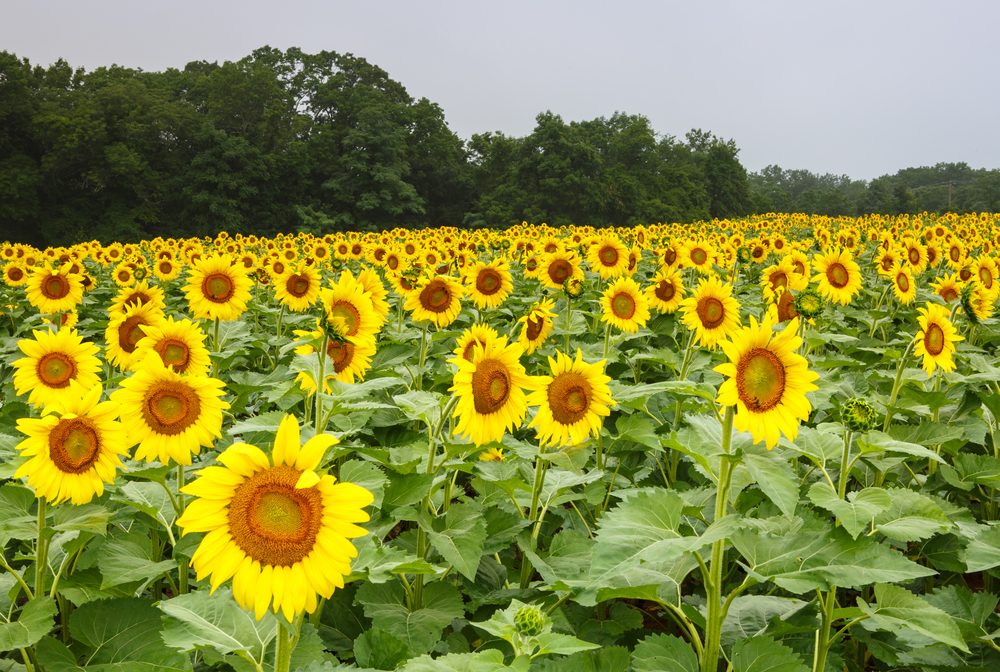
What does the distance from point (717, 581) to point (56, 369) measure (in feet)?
10.2

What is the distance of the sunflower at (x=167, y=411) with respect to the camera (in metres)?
2.39

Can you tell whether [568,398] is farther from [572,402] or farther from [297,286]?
[297,286]

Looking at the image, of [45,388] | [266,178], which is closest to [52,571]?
[45,388]

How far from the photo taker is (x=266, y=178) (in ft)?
143

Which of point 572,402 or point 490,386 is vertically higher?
point 490,386

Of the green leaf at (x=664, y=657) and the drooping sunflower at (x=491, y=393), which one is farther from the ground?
the drooping sunflower at (x=491, y=393)

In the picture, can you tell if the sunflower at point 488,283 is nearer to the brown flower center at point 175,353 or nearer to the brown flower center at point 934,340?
the brown flower center at point 175,353

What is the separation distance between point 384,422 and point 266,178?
1722 inches

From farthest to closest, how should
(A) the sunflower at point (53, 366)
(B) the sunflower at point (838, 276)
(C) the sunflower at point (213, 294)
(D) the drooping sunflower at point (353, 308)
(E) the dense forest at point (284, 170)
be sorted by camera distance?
(E) the dense forest at point (284, 170)
(B) the sunflower at point (838, 276)
(C) the sunflower at point (213, 294)
(D) the drooping sunflower at point (353, 308)
(A) the sunflower at point (53, 366)

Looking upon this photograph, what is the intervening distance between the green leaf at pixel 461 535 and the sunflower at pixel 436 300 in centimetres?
217

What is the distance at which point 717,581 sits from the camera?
6.73ft

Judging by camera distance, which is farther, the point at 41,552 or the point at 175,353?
the point at 175,353

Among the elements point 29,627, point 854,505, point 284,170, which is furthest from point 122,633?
point 284,170

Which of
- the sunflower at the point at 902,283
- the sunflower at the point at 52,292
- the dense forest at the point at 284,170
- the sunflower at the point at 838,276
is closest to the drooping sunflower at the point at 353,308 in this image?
the sunflower at the point at 838,276
